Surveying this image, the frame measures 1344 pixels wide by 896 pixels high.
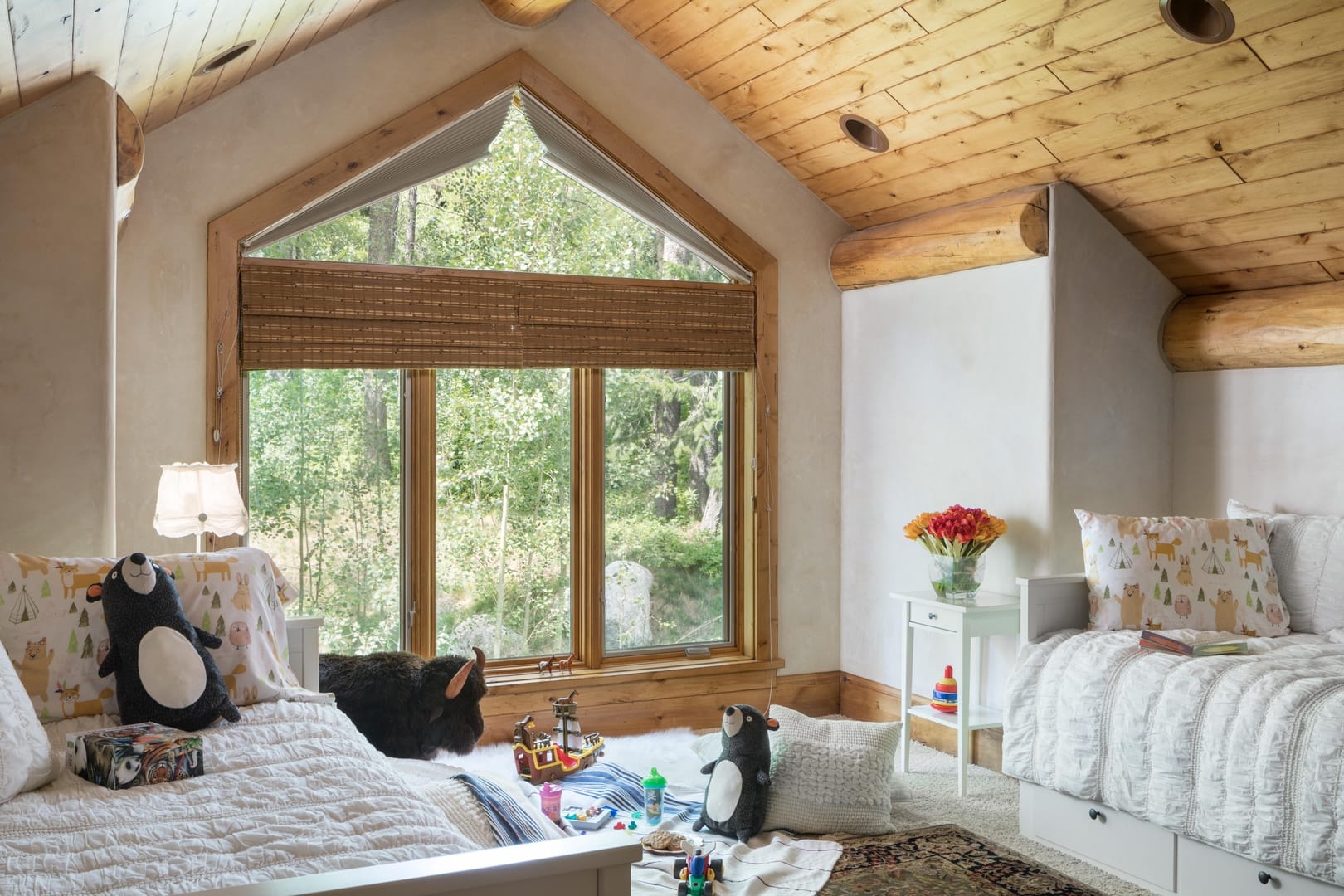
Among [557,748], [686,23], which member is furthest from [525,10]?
[557,748]

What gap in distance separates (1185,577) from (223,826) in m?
2.85

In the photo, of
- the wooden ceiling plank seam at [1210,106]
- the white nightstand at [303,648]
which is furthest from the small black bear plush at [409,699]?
the wooden ceiling plank seam at [1210,106]

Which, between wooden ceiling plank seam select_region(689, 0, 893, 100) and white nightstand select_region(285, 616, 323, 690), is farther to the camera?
wooden ceiling plank seam select_region(689, 0, 893, 100)

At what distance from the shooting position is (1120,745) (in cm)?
295

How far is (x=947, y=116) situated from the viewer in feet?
12.4

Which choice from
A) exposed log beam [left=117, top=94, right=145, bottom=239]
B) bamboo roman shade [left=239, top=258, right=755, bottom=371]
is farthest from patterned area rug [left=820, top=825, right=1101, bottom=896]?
exposed log beam [left=117, top=94, right=145, bottom=239]

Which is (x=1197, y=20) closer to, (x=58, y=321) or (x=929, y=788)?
(x=929, y=788)

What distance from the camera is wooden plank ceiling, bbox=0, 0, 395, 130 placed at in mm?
2225

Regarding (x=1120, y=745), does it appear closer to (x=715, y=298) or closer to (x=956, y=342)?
(x=956, y=342)

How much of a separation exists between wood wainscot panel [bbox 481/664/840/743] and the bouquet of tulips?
117 cm

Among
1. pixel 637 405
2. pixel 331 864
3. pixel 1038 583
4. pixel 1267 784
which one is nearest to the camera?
pixel 331 864

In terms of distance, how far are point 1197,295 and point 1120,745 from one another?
1.83 metres

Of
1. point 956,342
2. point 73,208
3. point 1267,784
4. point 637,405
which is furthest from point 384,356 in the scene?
point 1267,784

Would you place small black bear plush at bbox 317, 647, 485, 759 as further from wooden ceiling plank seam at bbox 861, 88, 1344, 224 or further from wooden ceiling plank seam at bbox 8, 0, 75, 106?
wooden ceiling plank seam at bbox 861, 88, 1344, 224
